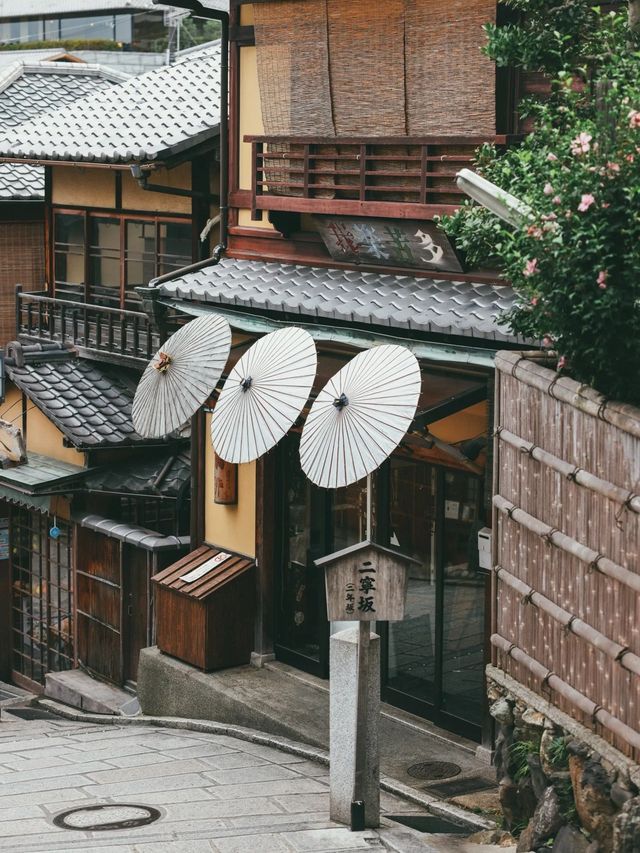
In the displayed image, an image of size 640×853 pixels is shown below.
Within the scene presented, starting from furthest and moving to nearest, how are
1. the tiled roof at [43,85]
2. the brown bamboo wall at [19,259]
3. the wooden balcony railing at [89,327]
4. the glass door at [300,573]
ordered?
the tiled roof at [43,85] < the brown bamboo wall at [19,259] < the wooden balcony railing at [89,327] < the glass door at [300,573]

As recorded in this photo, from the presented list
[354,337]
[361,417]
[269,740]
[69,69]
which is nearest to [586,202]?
[361,417]

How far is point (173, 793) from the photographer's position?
487 inches

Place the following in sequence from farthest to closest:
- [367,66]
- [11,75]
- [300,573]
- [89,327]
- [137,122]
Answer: [11,75] → [89,327] → [137,122] → [300,573] → [367,66]

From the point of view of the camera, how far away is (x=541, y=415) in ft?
31.1

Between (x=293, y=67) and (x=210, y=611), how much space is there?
21.7ft

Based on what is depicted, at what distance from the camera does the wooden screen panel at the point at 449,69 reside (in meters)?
12.6

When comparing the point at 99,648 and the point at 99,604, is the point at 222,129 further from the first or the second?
the point at 99,648

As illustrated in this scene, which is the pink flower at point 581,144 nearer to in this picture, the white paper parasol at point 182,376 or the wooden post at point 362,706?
the wooden post at point 362,706

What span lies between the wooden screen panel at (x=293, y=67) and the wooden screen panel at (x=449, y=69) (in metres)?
1.36

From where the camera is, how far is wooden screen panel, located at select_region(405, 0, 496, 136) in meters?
12.6

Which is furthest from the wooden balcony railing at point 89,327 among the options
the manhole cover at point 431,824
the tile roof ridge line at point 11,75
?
the manhole cover at point 431,824

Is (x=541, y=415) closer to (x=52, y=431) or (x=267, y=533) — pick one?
(x=267, y=533)

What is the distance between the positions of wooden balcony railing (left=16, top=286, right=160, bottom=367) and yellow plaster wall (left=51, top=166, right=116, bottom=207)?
1695 mm

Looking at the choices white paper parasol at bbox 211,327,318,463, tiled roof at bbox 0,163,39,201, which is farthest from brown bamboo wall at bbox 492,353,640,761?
tiled roof at bbox 0,163,39,201
